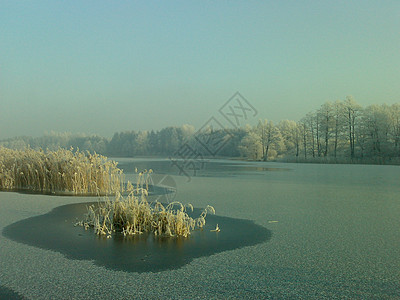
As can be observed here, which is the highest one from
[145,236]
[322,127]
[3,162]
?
[322,127]

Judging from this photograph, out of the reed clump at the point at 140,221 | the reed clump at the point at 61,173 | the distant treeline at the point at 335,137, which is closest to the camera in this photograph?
the reed clump at the point at 140,221

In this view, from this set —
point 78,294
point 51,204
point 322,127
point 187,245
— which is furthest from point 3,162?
point 322,127

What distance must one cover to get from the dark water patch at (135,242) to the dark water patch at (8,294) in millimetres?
721

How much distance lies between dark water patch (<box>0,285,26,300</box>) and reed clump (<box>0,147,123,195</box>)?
18.6ft

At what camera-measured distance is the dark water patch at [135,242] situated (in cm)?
300

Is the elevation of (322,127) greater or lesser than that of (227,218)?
greater

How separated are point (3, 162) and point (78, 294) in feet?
30.2

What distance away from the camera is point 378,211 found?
17.9 feet

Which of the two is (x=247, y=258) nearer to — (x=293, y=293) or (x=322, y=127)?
(x=293, y=293)

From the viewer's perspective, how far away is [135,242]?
3.68 meters

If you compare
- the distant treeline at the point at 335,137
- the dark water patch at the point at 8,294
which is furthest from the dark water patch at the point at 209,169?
the dark water patch at the point at 8,294

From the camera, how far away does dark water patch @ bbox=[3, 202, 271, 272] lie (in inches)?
118

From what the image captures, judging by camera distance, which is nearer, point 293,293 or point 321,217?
point 293,293

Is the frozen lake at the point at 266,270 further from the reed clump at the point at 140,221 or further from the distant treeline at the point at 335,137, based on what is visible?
the distant treeline at the point at 335,137
